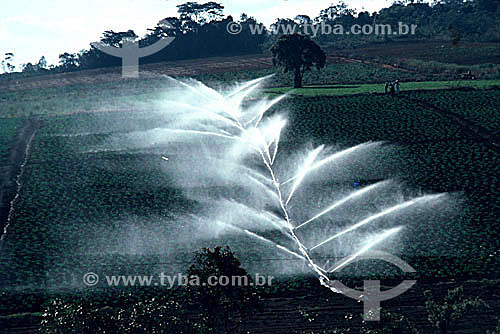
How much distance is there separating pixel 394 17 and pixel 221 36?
233 feet

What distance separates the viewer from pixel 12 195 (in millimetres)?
47531

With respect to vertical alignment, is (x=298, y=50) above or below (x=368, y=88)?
above

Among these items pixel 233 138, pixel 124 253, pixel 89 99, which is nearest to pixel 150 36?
pixel 89 99

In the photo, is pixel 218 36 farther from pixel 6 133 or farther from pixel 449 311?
pixel 449 311

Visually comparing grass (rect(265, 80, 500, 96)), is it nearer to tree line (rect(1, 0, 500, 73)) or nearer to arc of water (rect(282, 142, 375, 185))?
arc of water (rect(282, 142, 375, 185))

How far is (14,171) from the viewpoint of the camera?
54688 mm

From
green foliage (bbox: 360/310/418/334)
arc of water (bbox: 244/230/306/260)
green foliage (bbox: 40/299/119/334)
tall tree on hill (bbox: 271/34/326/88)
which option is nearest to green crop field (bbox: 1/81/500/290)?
arc of water (bbox: 244/230/306/260)

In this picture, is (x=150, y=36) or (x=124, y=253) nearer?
(x=124, y=253)

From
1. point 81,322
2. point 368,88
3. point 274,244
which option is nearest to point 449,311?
point 274,244

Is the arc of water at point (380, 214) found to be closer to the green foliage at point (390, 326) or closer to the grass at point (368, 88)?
the green foliage at point (390, 326)

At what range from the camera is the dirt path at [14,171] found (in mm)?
43456

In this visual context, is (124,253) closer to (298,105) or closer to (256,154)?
(256,154)

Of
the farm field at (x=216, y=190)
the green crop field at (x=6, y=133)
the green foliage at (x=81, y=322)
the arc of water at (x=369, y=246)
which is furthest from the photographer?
the green crop field at (x=6, y=133)

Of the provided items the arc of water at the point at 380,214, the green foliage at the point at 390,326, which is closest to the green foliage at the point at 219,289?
the green foliage at the point at 390,326
